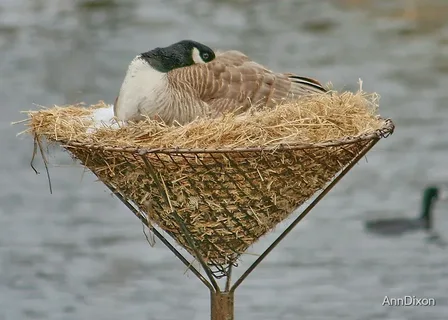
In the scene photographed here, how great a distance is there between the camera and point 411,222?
6652 millimetres

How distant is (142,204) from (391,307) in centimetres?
325

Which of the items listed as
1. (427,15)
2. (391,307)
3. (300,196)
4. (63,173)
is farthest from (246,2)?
(300,196)

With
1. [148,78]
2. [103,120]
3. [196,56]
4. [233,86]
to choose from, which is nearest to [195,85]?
[233,86]

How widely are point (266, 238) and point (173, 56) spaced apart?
2.59 meters

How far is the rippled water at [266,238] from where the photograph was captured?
575 centimetres

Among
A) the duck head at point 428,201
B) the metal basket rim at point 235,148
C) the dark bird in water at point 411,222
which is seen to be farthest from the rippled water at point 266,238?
the metal basket rim at point 235,148

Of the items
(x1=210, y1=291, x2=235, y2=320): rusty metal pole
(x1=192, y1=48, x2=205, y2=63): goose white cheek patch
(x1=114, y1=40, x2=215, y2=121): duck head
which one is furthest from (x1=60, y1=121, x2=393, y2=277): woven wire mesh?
(x1=192, y1=48, x2=205, y2=63): goose white cheek patch

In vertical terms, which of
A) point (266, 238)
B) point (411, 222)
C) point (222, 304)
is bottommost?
point (222, 304)

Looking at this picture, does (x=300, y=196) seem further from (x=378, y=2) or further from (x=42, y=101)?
(x=378, y=2)

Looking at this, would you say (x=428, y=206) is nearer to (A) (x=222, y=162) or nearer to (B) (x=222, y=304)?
(B) (x=222, y=304)

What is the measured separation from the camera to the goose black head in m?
2.95

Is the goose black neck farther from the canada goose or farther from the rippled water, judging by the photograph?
the canada goose

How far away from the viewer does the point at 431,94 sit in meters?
9.42

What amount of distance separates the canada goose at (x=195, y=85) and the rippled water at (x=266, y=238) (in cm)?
62
